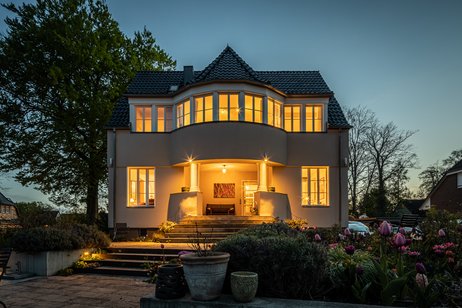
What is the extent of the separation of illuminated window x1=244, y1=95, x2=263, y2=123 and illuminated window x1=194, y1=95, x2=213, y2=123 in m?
1.52

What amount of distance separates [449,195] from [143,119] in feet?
85.2

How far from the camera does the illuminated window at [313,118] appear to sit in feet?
57.6

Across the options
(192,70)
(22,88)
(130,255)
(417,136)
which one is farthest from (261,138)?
(417,136)

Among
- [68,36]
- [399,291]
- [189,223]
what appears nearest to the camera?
[399,291]

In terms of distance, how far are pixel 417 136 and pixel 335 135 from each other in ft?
70.3

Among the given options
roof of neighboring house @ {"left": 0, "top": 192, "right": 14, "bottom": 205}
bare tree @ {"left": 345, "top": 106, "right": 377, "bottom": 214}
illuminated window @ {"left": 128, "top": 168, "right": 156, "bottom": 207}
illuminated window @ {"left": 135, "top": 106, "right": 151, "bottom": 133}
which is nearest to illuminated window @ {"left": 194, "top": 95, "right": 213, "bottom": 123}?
illuminated window @ {"left": 135, "top": 106, "right": 151, "bottom": 133}

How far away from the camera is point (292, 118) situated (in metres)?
17.7

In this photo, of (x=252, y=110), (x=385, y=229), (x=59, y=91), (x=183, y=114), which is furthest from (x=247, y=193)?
(x=385, y=229)

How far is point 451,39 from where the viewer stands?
13156mm

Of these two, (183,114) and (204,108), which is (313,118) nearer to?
(204,108)

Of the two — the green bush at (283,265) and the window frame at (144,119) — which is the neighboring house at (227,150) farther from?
the green bush at (283,265)

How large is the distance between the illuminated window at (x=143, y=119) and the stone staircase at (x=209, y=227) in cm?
490

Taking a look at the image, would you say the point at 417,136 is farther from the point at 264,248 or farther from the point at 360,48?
the point at 264,248

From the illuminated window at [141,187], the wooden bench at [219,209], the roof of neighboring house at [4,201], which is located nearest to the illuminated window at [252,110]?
the wooden bench at [219,209]
